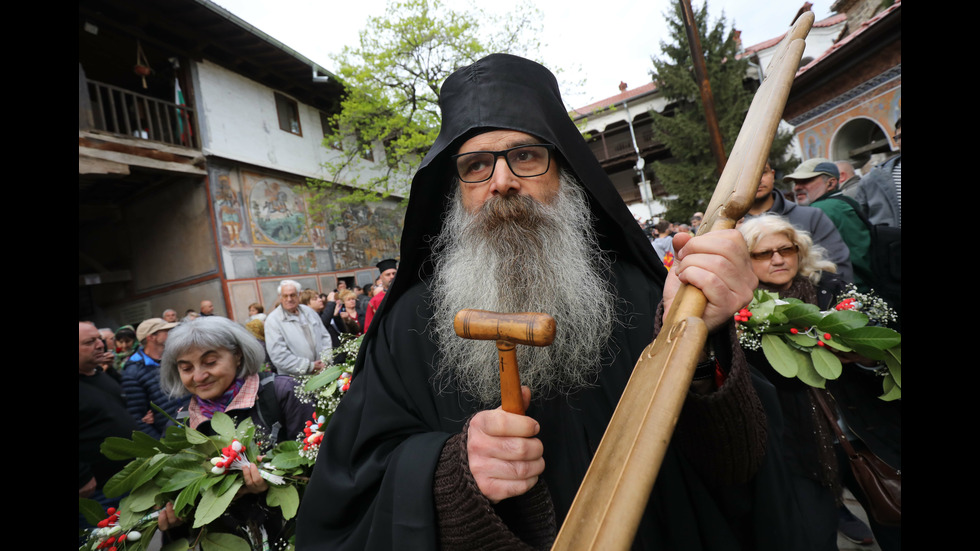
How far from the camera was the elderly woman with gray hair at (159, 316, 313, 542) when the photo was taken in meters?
2.75

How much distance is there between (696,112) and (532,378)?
25502 millimetres

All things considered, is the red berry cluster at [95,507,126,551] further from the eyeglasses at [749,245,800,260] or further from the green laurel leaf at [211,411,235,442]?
the eyeglasses at [749,245,800,260]

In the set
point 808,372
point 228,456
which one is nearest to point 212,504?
point 228,456

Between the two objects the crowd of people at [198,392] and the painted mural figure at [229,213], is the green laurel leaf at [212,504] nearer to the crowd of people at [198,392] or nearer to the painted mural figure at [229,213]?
the crowd of people at [198,392]

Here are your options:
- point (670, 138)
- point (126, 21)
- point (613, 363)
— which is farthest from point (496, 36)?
point (613, 363)

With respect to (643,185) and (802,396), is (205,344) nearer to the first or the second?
(802,396)

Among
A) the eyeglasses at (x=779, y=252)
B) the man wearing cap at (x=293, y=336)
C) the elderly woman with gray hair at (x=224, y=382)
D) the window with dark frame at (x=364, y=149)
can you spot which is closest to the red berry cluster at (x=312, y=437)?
the elderly woman with gray hair at (x=224, y=382)

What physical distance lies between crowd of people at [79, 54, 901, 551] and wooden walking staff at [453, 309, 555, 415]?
7 cm

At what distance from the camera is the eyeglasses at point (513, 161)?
1763mm

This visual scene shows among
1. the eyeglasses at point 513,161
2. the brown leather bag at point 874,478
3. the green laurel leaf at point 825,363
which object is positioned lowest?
the brown leather bag at point 874,478

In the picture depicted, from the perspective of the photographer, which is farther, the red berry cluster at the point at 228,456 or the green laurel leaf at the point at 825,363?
the red berry cluster at the point at 228,456

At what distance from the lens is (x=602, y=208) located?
5.96 feet

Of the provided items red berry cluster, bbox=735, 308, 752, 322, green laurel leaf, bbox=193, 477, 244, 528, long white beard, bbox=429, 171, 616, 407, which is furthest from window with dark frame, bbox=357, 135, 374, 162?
red berry cluster, bbox=735, 308, 752, 322

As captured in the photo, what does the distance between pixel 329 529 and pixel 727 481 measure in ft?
4.22
